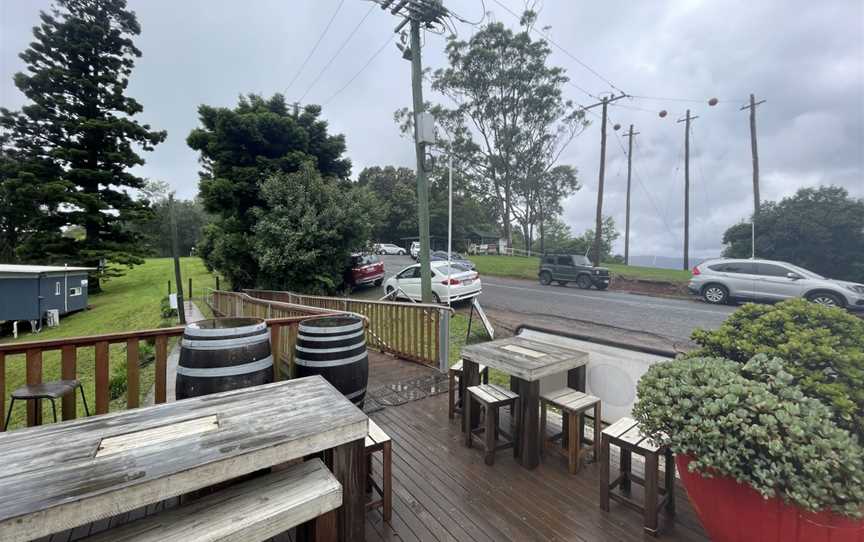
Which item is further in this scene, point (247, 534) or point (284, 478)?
point (284, 478)

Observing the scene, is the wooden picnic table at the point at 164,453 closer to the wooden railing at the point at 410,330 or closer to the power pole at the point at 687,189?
the wooden railing at the point at 410,330

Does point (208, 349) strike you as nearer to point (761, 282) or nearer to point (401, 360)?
point (401, 360)

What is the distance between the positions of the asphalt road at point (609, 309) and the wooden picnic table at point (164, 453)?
6.92 m

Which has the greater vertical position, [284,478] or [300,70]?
[300,70]

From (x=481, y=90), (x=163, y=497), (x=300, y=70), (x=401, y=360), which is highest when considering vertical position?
(x=481, y=90)

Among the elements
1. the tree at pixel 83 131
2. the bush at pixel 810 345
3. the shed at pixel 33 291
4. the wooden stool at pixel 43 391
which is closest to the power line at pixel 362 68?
the wooden stool at pixel 43 391

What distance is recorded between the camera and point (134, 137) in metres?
17.9

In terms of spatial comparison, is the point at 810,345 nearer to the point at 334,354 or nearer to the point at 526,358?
the point at 526,358

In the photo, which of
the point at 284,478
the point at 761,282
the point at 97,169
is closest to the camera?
the point at 284,478

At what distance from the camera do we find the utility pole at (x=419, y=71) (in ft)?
21.0

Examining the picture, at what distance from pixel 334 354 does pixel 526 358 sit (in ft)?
4.85

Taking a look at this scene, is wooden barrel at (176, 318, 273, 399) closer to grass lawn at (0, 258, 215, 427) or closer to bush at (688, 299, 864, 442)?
grass lawn at (0, 258, 215, 427)

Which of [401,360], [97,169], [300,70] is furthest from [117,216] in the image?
[401,360]

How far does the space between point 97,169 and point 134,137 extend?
2.39 meters
